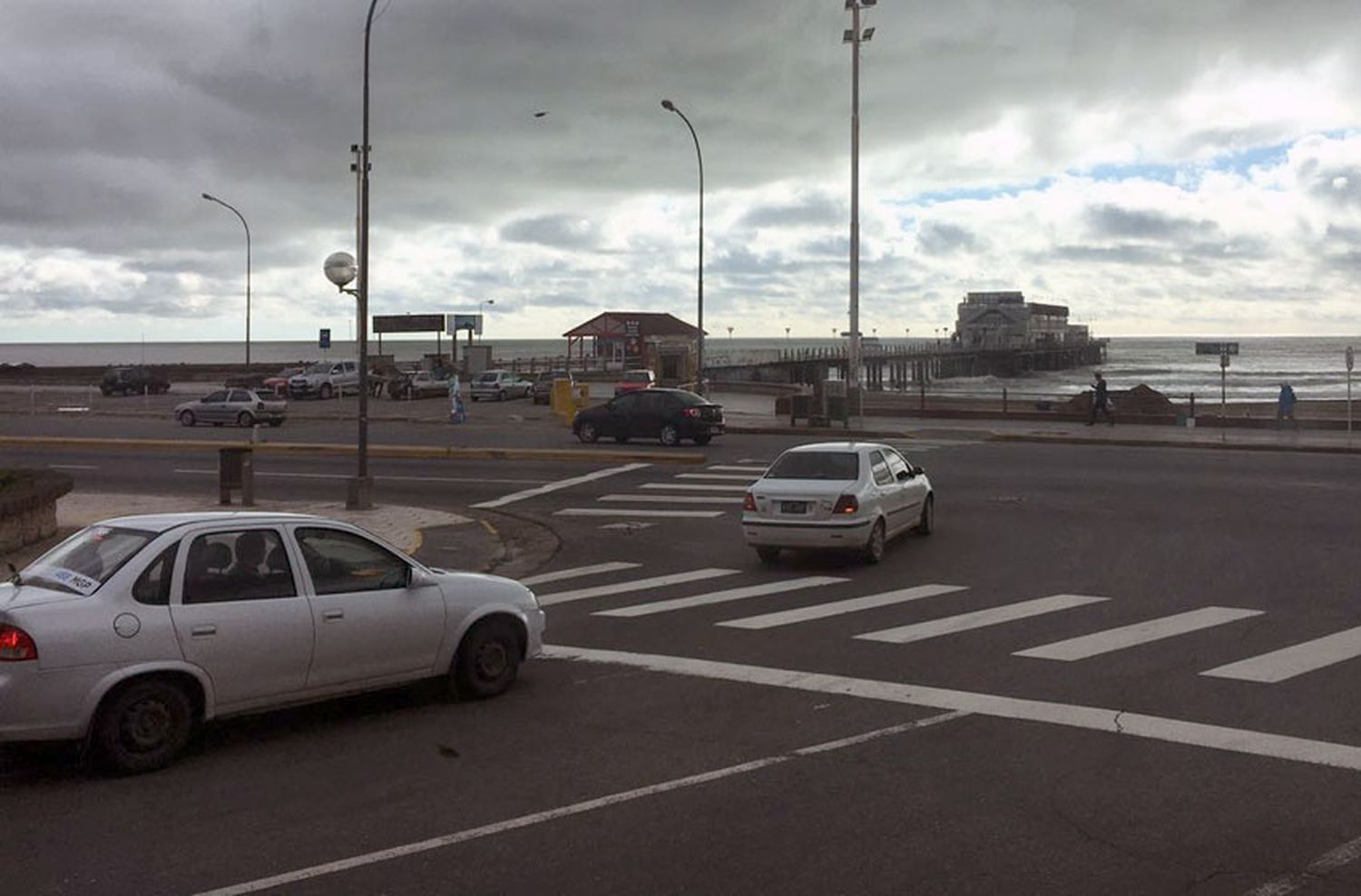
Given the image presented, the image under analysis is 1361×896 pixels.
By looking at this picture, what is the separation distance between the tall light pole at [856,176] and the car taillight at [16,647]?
32.0 meters

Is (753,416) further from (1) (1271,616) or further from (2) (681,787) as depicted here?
(2) (681,787)

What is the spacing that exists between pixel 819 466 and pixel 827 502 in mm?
848

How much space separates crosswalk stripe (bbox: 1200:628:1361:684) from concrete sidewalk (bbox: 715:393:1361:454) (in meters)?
24.1

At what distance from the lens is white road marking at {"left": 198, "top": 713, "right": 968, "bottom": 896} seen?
217 inches

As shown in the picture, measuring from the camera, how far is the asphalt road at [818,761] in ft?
18.5

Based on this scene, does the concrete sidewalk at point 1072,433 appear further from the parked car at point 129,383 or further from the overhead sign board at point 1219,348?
the parked car at point 129,383

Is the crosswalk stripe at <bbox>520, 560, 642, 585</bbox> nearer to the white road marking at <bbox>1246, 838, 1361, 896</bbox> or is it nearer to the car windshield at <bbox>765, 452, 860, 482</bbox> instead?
the car windshield at <bbox>765, 452, 860, 482</bbox>

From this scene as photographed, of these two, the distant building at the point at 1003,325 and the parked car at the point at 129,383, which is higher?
the distant building at the point at 1003,325

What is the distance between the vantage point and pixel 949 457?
29453 millimetres

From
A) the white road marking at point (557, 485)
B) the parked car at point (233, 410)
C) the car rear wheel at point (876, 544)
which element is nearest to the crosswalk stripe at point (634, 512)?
the white road marking at point (557, 485)

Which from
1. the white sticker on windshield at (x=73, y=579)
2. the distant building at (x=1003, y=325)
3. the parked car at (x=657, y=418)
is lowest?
the white sticker on windshield at (x=73, y=579)

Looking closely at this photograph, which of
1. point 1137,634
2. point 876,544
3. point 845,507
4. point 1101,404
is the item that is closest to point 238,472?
point 845,507

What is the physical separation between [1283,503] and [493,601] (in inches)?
638

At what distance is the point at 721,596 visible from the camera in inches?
522
